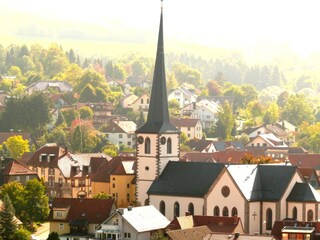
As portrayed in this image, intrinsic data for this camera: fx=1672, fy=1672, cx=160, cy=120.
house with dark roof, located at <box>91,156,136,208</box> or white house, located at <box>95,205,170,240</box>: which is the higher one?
white house, located at <box>95,205,170,240</box>

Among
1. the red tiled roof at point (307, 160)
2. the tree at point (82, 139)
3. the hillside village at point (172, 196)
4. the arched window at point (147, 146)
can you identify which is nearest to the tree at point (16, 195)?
the hillside village at point (172, 196)

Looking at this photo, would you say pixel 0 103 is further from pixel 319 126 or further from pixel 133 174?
pixel 133 174

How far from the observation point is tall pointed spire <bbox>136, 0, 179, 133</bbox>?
101438 mm

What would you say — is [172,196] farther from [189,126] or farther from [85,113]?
[85,113]

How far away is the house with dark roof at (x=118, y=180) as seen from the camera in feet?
343

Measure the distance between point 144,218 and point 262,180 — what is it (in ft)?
26.5

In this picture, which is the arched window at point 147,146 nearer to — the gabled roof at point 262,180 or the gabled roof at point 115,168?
the gabled roof at point 115,168

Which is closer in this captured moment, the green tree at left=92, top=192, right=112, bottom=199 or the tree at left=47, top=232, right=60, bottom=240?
the tree at left=47, top=232, right=60, bottom=240

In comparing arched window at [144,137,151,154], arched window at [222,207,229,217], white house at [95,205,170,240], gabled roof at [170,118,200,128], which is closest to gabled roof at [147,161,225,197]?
arched window at [222,207,229,217]

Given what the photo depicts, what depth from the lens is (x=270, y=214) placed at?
313 ft

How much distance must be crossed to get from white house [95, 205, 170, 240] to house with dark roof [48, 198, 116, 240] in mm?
1884

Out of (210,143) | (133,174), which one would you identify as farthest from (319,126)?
(133,174)

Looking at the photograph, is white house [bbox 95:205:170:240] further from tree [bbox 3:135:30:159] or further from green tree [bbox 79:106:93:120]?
green tree [bbox 79:106:93:120]

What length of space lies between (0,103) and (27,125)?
28750 mm
